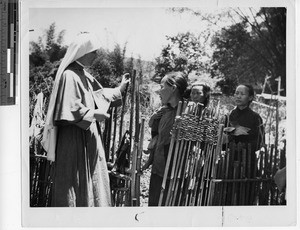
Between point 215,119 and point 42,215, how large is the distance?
0.62 metres

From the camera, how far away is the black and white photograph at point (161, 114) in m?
1.49

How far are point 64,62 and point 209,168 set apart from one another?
21.9 inches

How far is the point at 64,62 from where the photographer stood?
1479 mm

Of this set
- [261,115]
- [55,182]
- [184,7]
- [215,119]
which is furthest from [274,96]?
[55,182]

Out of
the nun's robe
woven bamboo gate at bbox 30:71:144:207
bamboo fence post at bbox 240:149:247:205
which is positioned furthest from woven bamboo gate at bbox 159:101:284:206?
the nun's robe

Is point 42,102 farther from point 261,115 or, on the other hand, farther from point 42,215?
point 261,115

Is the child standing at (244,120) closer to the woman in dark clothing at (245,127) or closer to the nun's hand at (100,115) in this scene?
the woman in dark clothing at (245,127)

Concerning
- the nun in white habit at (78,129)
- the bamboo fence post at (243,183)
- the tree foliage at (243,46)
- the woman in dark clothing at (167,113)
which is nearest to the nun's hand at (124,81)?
the nun in white habit at (78,129)

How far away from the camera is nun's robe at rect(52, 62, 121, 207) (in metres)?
1.46

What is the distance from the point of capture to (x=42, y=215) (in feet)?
4.94

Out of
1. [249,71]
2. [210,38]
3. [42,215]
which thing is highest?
[210,38]

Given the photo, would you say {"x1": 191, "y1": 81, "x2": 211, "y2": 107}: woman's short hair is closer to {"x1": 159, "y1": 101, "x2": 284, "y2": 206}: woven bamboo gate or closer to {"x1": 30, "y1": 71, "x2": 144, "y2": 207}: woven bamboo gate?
{"x1": 159, "y1": 101, "x2": 284, "y2": 206}: woven bamboo gate

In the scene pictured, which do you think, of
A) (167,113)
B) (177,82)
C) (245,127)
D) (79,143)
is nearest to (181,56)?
(177,82)

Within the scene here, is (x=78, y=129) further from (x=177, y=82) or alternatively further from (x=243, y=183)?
(x=243, y=183)
